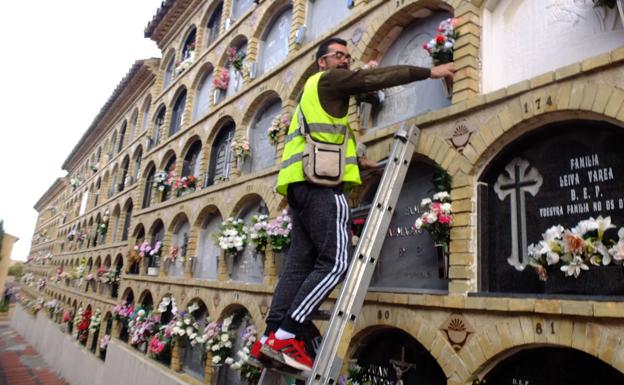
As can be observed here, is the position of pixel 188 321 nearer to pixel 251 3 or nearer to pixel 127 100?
pixel 251 3

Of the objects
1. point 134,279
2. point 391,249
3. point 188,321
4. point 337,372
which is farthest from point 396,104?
point 134,279

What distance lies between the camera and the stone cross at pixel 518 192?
379cm

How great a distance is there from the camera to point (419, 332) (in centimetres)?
421

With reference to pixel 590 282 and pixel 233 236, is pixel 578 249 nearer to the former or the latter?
pixel 590 282

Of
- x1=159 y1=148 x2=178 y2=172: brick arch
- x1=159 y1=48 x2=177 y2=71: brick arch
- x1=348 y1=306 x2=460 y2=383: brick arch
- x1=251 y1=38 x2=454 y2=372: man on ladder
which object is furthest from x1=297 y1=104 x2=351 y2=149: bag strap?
x1=159 y1=48 x2=177 y2=71: brick arch

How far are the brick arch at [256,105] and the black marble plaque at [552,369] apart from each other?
6.12m

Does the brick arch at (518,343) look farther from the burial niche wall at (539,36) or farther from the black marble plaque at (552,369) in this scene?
the burial niche wall at (539,36)

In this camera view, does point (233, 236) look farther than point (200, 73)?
No

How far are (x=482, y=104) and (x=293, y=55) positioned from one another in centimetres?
434

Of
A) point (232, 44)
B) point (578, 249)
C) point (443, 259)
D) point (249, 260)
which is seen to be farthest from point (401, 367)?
point (232, 44)

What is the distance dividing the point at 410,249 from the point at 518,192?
1324 mm

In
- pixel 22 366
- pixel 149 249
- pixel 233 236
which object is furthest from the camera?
pixel 22 366

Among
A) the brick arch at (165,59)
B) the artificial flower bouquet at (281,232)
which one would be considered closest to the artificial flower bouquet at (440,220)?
the artificial flower bouquet at (281,232)

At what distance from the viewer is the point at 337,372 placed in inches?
121
